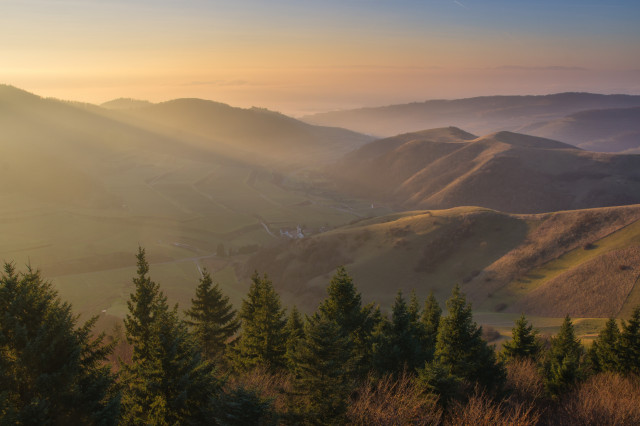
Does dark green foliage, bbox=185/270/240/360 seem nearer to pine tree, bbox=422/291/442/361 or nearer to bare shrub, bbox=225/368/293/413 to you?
bare shrub, bbox=225/368/293/413

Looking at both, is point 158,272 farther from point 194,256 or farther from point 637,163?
point 637,163

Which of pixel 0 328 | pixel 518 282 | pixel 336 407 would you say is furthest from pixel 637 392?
pixel 518 282

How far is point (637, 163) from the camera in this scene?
184 metres

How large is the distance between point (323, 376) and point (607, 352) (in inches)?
1063

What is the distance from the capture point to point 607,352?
3148 cm

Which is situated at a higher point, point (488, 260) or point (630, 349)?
point (630, 349)

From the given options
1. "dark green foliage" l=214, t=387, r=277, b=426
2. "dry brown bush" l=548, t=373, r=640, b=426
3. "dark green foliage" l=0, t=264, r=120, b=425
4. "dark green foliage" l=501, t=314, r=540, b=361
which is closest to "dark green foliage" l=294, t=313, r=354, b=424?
"dark green foliage" l=214, t=387, r=277, b=426

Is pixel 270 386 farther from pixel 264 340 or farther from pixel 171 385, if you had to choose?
pixel 171 385

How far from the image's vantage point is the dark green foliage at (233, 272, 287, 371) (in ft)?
96.6

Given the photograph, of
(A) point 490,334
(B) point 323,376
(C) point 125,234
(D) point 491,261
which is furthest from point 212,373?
(C) point 125,234

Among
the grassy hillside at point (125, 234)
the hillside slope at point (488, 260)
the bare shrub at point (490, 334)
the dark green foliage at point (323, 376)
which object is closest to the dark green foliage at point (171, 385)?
the dark green foliage at point (323, 376)

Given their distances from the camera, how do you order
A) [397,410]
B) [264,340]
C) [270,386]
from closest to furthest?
[397,410] < [270,386] < [264,340]

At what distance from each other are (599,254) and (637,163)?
141 metres

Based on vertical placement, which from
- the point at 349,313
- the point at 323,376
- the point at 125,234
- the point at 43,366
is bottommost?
the point at 125,234
